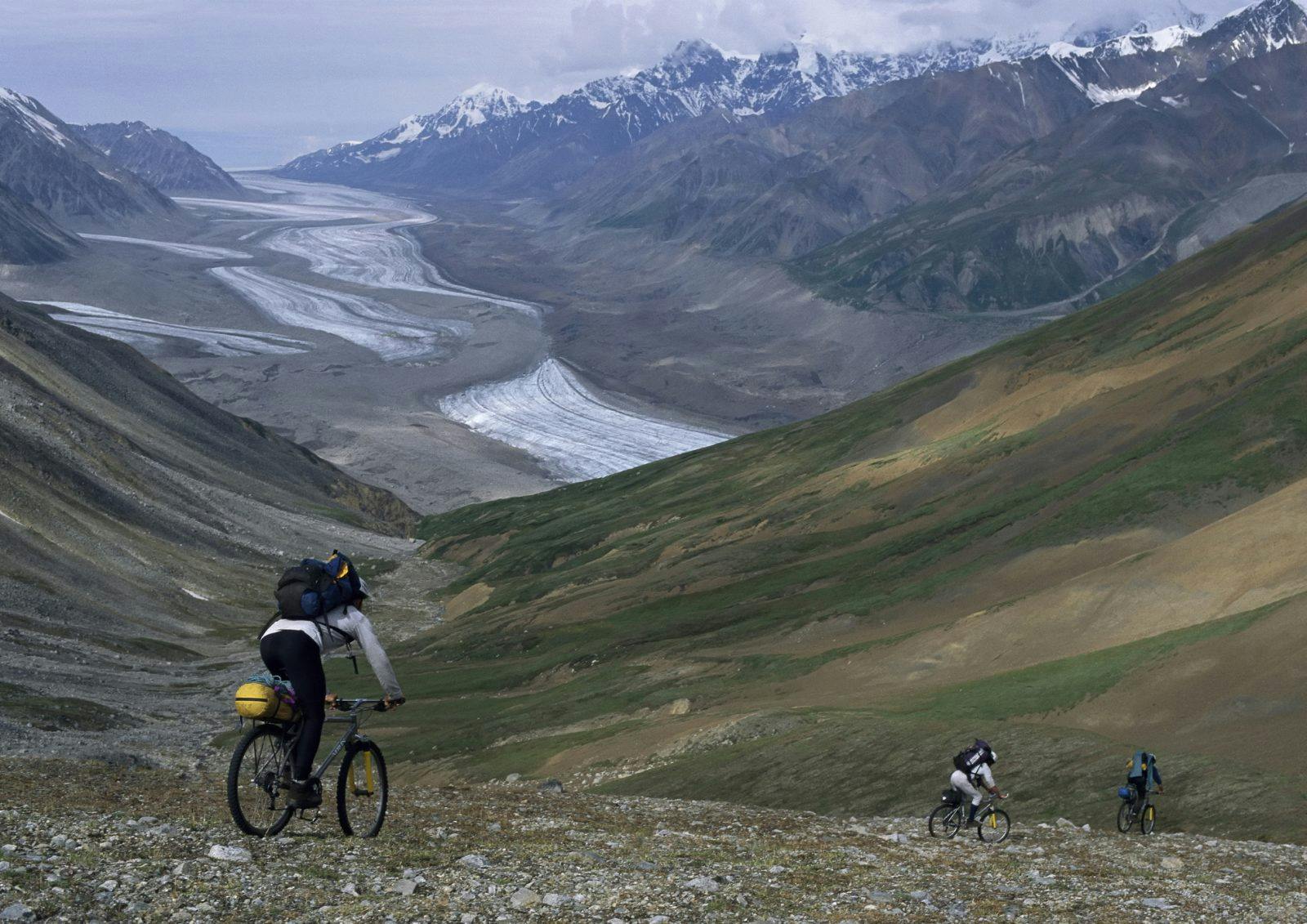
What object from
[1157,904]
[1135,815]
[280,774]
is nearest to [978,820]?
[1135,815]

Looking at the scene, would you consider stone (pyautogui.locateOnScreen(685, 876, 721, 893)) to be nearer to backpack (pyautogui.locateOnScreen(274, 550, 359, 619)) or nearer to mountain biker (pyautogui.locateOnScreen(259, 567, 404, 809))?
mountain biker (pyautogui.locateOnScreen(259, 567, 404, 809))

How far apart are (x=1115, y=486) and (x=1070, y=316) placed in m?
84.7

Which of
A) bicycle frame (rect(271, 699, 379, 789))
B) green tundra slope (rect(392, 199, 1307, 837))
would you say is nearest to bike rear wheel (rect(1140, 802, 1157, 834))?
green tundra slope (rect(392, 199, 1307, 837))

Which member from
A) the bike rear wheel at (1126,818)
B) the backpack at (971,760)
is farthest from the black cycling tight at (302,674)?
the bike rear wheel at (1126,818)

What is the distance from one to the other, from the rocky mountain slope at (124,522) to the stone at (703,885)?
3622cm

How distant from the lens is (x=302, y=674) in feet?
53.7

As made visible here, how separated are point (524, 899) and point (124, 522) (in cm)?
9543

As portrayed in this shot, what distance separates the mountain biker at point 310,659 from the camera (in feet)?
53.2

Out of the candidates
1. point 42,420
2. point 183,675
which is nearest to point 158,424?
point 42,420

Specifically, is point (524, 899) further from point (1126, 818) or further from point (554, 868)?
point (1126, 818)

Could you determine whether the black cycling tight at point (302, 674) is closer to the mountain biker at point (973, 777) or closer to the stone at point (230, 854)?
the stone at point (230, 854)

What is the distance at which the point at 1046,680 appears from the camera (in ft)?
149

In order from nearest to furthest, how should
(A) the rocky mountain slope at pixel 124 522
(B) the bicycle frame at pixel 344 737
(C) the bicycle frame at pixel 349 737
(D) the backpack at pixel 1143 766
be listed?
(C) the bicycle frame at pixel 349 737 < (B) the bicycle frame at pixel 344 737 < (D) the backpack at pixel 1143 766 < (A) the rocky mountain slope at pixel 124 522

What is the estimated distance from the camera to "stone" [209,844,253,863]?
50.9ft
